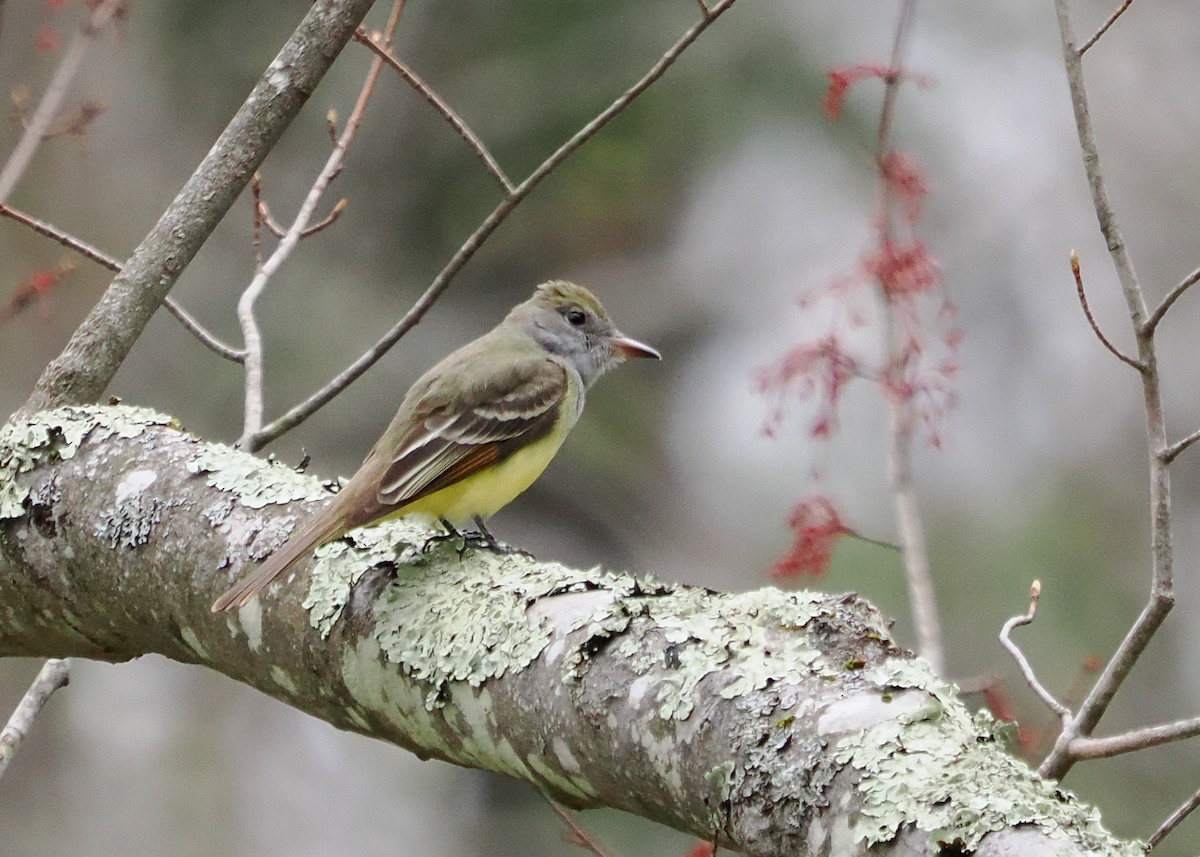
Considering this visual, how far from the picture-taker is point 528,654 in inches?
97.4

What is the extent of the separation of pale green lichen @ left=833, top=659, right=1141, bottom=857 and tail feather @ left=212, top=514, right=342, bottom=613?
139 cm

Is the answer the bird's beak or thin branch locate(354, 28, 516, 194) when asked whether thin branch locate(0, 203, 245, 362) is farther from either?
the bird's beak

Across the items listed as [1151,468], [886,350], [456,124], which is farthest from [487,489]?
[1151,468]

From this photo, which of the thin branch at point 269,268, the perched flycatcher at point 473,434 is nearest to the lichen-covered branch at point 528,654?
the perched flycatcher at point 473,434

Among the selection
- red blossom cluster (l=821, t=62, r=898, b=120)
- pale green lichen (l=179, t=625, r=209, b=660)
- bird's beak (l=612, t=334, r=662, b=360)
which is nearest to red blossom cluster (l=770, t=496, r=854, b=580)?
red blossom cluster (l=821, t=62, r=898, b=120)

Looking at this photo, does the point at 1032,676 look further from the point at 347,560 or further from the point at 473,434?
the point at 473,434

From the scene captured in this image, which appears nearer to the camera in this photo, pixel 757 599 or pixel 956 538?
pixel 757 599

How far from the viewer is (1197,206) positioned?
26.7 ft

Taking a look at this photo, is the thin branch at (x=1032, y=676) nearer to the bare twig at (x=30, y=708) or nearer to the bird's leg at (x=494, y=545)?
the bird's leg at (x=494, y=545)

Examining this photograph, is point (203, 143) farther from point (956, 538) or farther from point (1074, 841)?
point (1074, 841)

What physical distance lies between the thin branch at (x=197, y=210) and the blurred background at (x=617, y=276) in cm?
450

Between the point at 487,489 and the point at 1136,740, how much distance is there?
231cm

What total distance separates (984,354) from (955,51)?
1.99m

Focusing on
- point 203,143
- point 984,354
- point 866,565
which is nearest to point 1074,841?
point 866,565
